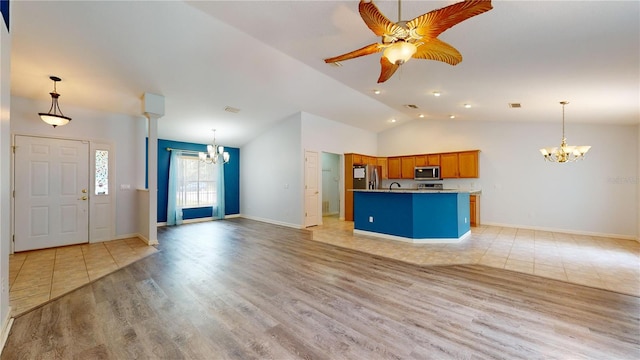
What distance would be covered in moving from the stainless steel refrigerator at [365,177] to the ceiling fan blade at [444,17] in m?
5.58

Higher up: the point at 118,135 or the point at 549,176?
the point at 118,135

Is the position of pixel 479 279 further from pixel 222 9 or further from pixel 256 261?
pixel 222 9

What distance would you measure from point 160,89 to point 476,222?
8.06m

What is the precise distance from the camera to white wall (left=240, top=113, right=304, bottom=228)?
21.7 feet

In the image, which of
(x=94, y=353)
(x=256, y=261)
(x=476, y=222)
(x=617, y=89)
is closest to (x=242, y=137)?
(x=256, y=261)

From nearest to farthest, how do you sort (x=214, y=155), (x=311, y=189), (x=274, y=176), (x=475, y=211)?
1. (x=214, y=155)
2. (x=311, y=189)
3. (x=475, y=211)
4. (x=274, y=176)

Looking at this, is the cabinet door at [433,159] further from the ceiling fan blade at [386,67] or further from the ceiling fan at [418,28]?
the ceiling fan at [418,28]

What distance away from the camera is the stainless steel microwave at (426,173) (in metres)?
7.62

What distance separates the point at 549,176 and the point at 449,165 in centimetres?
222

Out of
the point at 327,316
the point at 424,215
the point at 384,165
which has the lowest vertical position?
the point at 327,316

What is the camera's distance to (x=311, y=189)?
688 centimetres

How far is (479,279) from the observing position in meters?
3.21

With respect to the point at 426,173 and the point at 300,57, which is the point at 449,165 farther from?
the point at 300,57

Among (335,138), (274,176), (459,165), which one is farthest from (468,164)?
(274,176)
